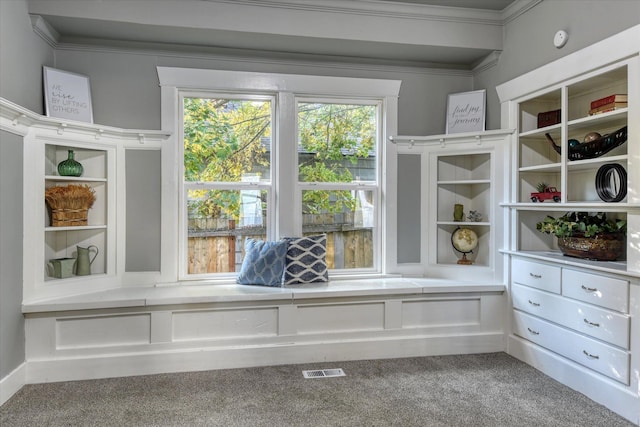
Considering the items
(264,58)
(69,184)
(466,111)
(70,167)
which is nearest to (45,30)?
(70,167)

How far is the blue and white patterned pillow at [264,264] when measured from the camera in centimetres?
332

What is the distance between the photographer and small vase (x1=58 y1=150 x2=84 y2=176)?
10.2ft

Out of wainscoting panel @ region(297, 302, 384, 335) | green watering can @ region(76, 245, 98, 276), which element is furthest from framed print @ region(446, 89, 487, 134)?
green watering can @ region(76, 245, 98, 276)

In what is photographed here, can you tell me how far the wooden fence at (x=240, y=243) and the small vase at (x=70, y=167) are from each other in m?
0.95

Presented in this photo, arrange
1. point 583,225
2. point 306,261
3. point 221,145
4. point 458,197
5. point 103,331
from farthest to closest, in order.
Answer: point 458,197
point 221,145
point 306,261
point 103,331
point 583,225

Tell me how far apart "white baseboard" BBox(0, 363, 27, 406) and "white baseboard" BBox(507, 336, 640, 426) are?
356 cm

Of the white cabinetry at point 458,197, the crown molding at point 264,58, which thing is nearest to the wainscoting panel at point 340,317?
the white cabinetry at point 458,197

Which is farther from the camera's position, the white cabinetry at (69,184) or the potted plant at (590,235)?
the white cabinetry at (69,184)

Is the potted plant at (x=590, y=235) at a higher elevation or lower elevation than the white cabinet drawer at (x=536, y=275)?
higher

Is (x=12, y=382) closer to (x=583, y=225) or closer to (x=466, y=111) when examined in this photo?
(x=583, y=225)

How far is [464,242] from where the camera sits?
147 inches

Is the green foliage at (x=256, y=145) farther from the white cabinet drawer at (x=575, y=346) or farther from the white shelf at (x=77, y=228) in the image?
Result: the white cabinet drawer at (x=575, y=346)

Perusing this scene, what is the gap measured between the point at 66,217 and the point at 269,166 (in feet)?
5.32

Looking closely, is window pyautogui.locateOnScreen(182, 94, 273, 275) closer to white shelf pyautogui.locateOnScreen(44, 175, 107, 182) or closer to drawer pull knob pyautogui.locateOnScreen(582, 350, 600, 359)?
white shelf pyautogui.locateOnScreen(44, 175, 107, 182)
